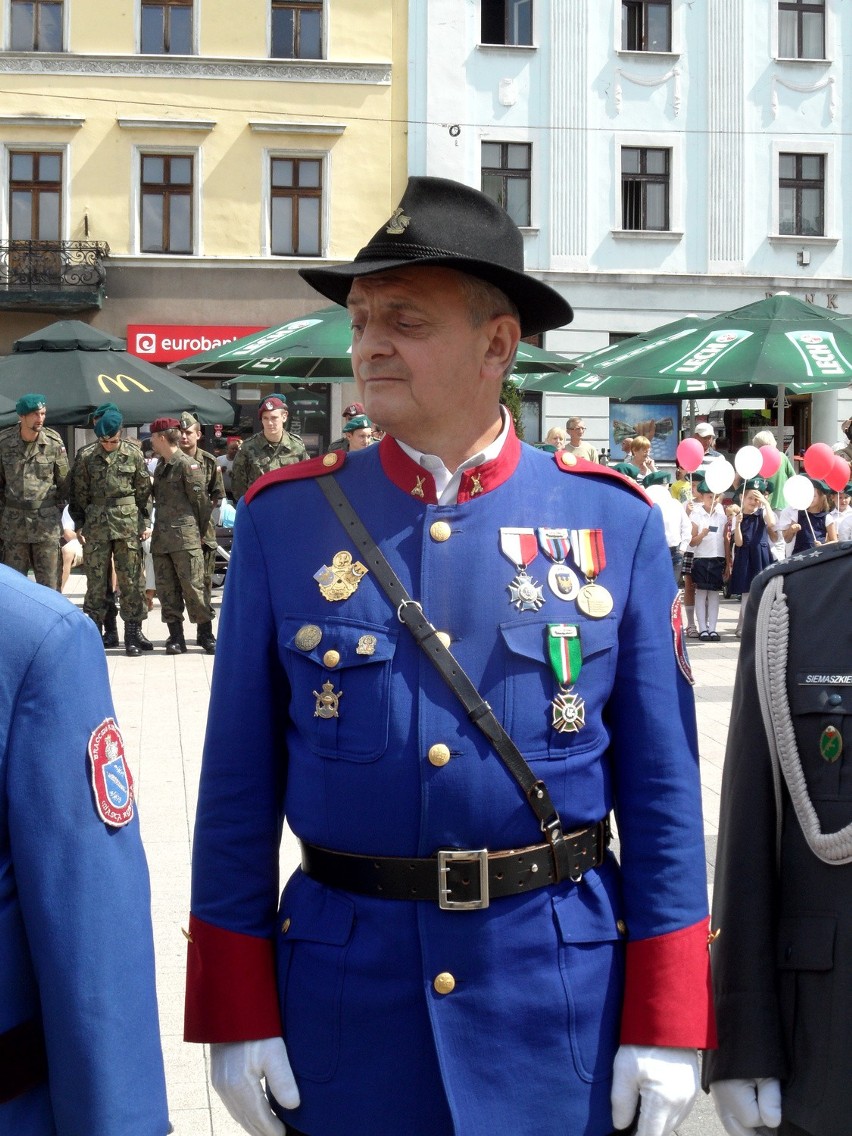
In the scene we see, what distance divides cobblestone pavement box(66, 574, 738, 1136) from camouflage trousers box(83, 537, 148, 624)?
419mm

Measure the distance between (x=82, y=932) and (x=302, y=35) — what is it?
26582 mm

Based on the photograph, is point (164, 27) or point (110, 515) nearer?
point (110, 515)

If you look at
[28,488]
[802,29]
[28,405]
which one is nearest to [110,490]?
[28,488]

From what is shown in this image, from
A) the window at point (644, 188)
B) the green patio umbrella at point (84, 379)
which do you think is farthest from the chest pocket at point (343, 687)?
the window at point (644, 188)

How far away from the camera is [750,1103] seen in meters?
2.24

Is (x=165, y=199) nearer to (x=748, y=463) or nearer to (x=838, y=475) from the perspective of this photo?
(x=748, y=463)

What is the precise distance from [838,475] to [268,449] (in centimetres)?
487

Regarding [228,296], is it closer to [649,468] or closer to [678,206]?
[678,206]

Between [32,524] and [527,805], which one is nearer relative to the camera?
[527,805]

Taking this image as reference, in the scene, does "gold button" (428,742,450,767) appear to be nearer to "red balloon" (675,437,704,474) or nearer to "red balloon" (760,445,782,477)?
"red balloon" (760,445,782,477)

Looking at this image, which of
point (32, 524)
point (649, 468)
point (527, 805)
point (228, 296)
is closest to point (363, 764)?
point (527, 805)

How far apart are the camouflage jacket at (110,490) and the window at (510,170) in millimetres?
15312

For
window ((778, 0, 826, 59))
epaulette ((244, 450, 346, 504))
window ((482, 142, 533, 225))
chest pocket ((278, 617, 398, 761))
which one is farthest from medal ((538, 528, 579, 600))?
window ((778, 0, 826, 59))

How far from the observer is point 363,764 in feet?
7.57
